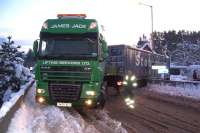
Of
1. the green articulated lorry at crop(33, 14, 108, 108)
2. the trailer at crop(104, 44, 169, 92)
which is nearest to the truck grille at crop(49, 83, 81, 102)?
the green articulated lorry at crop(33, 14, 108, 108)

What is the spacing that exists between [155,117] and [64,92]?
12.7ft

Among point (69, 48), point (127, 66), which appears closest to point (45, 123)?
point (69, 48)

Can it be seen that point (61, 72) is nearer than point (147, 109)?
Yes

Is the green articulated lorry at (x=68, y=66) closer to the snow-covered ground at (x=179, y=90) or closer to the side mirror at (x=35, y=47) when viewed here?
the side mirror at (x=35, y=47)

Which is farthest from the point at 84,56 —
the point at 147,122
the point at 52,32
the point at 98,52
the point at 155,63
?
the point at 155,63

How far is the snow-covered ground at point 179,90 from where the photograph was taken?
26.6 metres

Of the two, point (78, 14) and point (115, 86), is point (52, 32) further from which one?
point (115, 86)

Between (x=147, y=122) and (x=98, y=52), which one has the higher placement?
(x=98, y=52)

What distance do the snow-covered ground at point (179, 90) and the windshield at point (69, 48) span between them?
12.2 meters

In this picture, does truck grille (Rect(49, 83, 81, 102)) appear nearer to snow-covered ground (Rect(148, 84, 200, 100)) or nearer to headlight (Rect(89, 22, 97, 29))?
headlight (Rect(89, 22, 97, 29))

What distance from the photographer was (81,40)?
50.4ft

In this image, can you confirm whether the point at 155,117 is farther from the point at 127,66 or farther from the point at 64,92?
the point at 127,66

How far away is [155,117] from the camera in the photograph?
16703 millimetres

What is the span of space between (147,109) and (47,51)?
20.3ft
